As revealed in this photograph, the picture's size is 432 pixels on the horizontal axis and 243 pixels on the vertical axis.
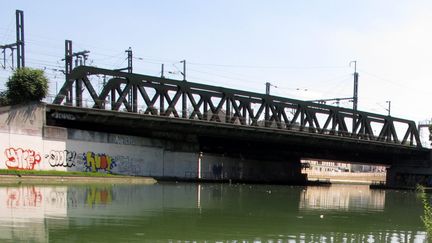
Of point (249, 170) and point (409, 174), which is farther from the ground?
point (249, 170)

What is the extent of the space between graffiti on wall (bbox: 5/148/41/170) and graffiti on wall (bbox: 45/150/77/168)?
1.34 meters

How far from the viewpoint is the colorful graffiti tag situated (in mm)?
50406

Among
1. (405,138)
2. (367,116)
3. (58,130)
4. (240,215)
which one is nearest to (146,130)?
(58,130)

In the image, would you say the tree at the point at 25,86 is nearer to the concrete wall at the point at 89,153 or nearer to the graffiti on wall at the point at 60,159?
the concrete wall at the point at 89,153

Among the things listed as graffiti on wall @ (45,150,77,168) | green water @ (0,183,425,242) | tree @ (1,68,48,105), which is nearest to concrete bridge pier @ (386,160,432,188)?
graffiti on wall @ (45,150,77,168)

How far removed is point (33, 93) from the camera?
47.1 metres

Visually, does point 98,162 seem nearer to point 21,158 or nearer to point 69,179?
point 69,179

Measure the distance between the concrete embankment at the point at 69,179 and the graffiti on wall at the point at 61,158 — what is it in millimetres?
3676

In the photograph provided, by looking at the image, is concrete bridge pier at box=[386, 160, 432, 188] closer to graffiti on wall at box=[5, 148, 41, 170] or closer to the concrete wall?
the concrete wall

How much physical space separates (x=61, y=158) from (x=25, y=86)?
8.01 m

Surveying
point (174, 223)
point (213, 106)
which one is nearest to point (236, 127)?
point (213, 106)

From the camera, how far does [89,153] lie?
50.8 m

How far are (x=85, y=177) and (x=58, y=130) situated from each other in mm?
6028

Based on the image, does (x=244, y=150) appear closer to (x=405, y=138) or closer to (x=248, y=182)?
(x=248, y=182)
